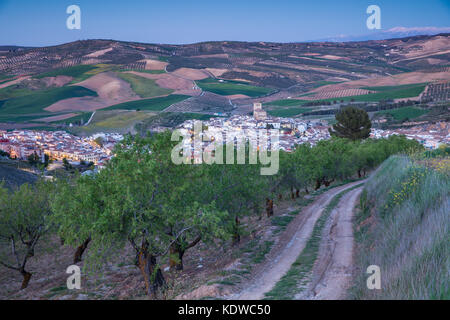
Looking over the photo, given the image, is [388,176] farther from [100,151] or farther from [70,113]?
[70,113]

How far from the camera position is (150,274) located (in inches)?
561

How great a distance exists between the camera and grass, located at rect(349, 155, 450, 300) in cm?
728

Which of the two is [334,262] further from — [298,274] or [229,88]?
[229,88]

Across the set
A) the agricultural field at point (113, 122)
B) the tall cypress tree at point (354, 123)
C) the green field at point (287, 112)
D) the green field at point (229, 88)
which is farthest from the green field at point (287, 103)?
the tall cypress tree at point (354, 123)

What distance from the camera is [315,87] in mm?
197625

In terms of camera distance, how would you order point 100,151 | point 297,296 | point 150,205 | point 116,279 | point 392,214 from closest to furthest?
point 297,296, point 150,205, point 392,214, point 116,279, point 100,151

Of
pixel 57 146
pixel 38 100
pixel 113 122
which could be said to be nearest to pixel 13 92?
pixel 38 100

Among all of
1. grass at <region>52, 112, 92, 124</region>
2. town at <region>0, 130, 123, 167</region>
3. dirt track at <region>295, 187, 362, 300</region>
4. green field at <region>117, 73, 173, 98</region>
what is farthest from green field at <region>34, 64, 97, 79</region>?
dirt track at <region>295, 187, 362, 300</region>

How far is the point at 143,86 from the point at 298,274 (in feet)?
555

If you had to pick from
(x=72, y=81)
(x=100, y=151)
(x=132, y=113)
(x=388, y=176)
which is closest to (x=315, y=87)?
(x=132, y=113)

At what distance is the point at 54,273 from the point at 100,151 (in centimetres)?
5936

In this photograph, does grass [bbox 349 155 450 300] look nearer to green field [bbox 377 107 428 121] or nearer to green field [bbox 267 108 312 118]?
green field [bbox 377 107 428 121]

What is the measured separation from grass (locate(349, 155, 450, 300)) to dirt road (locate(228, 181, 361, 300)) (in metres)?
2.54

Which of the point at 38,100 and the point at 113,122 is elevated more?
the point at 38,100
